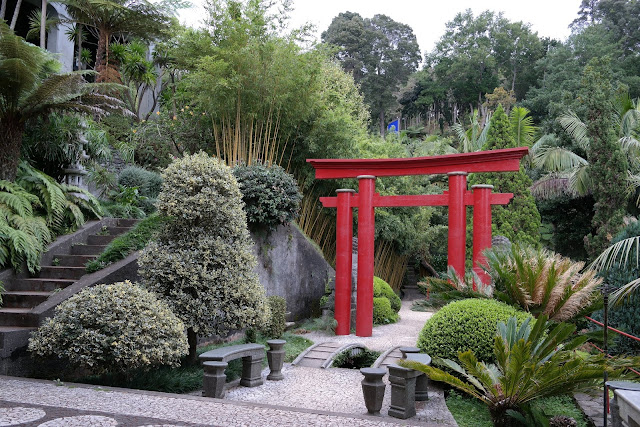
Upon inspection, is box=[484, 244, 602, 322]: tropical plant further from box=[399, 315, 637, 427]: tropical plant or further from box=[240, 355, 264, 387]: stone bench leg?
box=[240, 355, 264, 387]: stone bench leg

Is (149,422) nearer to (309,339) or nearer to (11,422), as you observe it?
(11,422)

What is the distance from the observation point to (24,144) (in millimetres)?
8031

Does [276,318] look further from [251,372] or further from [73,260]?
[73,260]

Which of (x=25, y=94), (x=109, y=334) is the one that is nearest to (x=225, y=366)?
(x=109, y=334)

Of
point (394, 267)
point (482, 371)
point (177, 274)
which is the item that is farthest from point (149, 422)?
point (394, 267)

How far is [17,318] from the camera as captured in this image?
5949mm

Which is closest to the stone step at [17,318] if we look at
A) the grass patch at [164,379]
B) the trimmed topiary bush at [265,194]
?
the grass patch at [164,379]

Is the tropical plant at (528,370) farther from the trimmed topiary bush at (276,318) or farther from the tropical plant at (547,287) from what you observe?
the trimmed topiary bush at (276,318)

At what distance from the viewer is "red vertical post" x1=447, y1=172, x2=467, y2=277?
345 inches

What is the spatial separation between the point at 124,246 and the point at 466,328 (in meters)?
4.67

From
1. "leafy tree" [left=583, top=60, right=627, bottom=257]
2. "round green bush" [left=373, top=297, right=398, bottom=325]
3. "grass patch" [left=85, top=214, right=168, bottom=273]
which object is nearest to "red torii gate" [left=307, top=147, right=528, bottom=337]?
"round green bush" [left=373, top=297, right=398, bottom=325]

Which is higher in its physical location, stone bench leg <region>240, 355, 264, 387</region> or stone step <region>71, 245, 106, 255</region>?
stone step <region>71, 245, 106, 255</region>

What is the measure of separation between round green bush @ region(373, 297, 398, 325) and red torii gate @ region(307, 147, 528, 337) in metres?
1.26

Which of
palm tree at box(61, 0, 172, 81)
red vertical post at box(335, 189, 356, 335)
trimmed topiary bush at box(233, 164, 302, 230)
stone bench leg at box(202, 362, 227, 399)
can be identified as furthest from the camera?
palm tree at box(61, 0, 172, 81)
